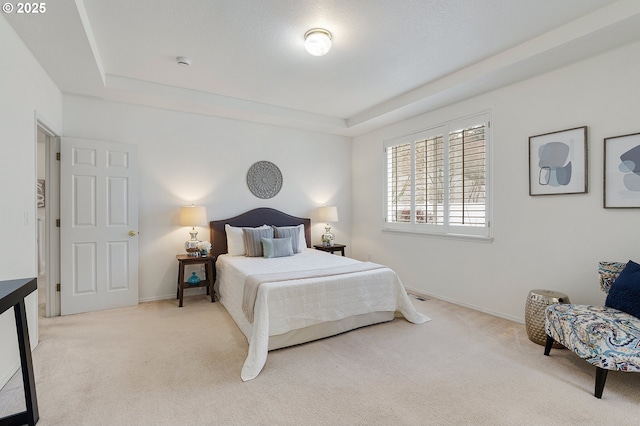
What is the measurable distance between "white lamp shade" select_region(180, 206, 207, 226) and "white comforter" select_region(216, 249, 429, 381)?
0.66m

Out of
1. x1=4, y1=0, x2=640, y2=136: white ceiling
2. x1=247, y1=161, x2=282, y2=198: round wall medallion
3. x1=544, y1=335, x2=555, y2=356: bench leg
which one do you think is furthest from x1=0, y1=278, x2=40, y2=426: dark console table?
x1=544, y1=335, x2=555, y2=356: bench leg

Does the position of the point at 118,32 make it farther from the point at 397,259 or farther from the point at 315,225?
the point at 397,259

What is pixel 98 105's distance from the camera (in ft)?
12.5

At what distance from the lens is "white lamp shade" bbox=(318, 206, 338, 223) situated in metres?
5.11

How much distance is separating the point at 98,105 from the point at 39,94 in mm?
994

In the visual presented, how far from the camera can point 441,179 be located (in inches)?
163

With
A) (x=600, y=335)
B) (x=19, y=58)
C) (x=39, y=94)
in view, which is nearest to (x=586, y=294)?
(x=600, y=335)

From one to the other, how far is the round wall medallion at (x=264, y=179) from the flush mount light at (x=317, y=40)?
2.46 meters

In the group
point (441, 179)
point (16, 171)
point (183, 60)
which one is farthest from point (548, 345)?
point (16, 171)

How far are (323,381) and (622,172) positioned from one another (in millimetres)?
2983

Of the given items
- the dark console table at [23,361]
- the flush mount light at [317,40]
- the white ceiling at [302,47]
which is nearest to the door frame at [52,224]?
the white ceiling at [302,47]

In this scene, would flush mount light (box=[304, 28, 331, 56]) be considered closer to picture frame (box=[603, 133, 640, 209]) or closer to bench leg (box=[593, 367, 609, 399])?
picture frame (box=[603, 133, 640, 209])

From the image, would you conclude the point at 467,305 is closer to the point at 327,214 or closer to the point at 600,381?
the point at 600,381

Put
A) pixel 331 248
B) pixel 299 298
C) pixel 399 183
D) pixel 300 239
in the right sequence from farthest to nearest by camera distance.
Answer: pixel 331 248 → pixel 399 183 → pixel 300 239 → pixel 299 298
